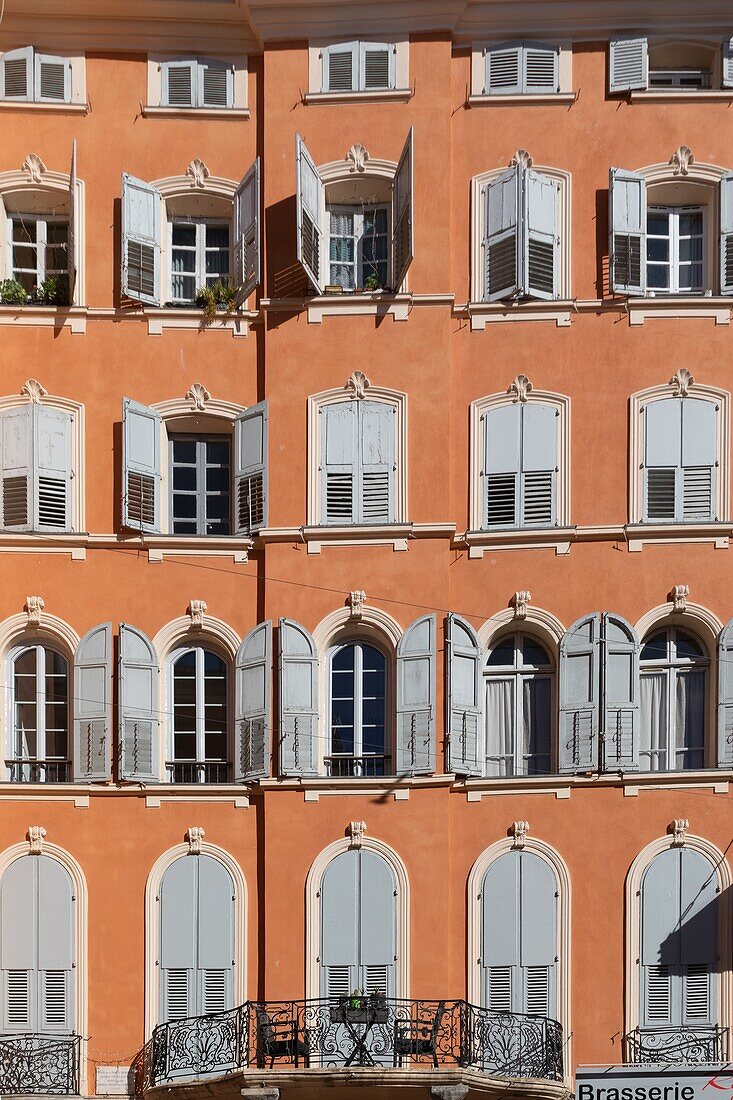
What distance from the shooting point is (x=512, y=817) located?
3056cm

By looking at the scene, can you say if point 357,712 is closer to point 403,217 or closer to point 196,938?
point 196,938

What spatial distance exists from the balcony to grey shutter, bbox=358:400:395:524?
726 cm

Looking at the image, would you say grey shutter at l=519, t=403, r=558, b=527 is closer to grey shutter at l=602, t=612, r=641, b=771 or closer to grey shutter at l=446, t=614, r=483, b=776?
grey shutter at l=602, t=612, r=641, b=771

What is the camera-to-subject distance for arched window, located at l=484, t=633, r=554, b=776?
102 feet

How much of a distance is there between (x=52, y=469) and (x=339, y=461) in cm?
435

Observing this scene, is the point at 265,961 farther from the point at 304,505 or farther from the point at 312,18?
the point at 312,18

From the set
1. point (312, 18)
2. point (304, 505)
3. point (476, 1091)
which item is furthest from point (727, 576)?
point (312, 18)

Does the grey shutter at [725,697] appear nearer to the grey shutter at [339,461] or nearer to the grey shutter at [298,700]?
the grey shutter at [339,461]

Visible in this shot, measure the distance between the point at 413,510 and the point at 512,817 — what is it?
4820 millimetres

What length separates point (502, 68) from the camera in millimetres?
32375

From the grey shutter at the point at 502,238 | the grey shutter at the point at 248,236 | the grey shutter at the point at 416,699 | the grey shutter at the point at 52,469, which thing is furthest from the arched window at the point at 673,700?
the grey shutter at the point at 52,469

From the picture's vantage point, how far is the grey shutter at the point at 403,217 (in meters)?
31.1

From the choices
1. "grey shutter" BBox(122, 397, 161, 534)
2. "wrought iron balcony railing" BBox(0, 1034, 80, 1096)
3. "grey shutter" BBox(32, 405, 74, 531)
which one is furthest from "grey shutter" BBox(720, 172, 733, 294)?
"wrought iron balcony railing" BBox(0, 1034, 80, 1096)

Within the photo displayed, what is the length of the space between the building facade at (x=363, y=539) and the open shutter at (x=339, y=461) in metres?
→ 0.06
